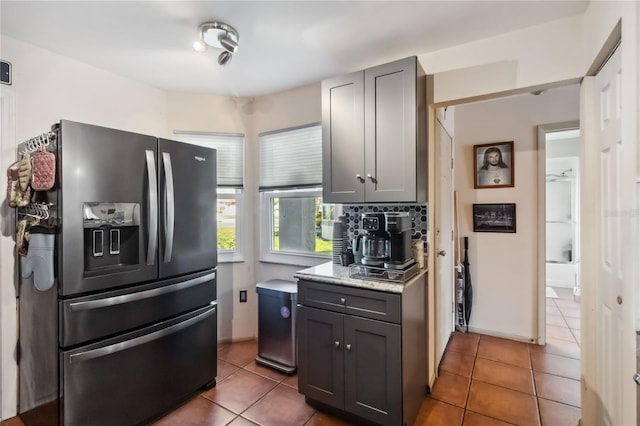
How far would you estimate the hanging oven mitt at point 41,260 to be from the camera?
1.57 meters

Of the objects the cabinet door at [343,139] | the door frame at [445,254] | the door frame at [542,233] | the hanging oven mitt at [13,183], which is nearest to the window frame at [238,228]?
the cabinet door at [343,139]

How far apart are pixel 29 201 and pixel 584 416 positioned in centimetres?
343

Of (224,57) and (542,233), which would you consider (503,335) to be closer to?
(542,233)

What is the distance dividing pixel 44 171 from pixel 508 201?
372 centimetres

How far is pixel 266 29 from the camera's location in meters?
1.89

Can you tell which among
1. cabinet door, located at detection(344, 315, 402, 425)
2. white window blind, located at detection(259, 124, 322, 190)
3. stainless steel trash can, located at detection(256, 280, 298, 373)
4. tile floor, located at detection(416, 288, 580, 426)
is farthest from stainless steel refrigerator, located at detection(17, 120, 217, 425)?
tile floor, located at detection(416, 288, 580, 426)

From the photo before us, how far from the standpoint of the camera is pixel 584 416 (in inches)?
69.5

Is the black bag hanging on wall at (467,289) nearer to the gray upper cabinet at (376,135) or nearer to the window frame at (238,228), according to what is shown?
the gray upper cabinet at (376,135)

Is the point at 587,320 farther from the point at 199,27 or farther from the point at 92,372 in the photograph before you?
the point at 199,27

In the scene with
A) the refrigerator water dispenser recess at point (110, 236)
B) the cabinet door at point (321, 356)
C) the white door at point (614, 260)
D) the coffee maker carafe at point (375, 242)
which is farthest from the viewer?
the coffee maker carafe at point (375, 242)

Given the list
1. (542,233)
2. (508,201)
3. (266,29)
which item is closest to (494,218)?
(508,201)

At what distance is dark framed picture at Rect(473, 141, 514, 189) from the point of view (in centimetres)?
313

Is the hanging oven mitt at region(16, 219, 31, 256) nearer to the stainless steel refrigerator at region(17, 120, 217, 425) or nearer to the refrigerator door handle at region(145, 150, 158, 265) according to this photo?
the stainless steel refrigerator at region(17, 120, 217, 425)

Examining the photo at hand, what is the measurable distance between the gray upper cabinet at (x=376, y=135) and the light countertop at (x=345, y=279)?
496 mm
